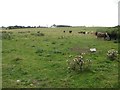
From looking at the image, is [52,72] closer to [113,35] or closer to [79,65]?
[79,65]

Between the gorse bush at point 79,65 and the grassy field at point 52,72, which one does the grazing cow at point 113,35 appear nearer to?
the grassy field at point 52,72

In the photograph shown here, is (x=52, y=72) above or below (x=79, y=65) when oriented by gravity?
below

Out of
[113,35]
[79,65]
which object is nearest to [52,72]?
[79,65]

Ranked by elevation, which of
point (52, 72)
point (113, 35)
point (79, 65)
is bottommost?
point (52, 72)

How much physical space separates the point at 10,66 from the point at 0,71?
1380 millimetres

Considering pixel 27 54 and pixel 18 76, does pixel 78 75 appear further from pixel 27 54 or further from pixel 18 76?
pixel 27 54

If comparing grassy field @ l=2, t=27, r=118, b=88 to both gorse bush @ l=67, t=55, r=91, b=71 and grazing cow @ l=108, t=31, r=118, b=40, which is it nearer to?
gorse bush @ l=67, t=55, r=91, b=71

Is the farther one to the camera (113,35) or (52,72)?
(113,35)

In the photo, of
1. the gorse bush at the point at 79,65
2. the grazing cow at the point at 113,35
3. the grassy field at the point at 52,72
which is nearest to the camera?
the grassy field at the point at 52,72

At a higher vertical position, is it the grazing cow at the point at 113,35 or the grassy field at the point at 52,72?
the grazing cow at the point at 113,35

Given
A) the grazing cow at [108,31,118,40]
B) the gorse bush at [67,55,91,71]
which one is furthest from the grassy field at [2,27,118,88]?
the grazing cow at [108,31,118,40]

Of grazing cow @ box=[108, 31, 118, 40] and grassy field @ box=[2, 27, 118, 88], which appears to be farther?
grazing cow @ box=[108, 31, 118, 40]

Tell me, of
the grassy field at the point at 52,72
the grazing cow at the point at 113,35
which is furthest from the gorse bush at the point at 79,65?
the grazing cow at the point at 113,35

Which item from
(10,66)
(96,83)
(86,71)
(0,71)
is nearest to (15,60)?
(10,66)
